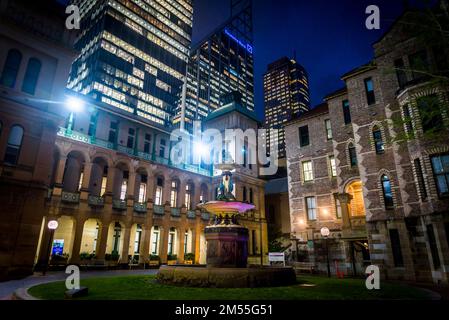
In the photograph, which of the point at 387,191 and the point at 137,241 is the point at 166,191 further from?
the point at 387,191

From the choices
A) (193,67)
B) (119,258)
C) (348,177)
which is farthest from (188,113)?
(348,177)

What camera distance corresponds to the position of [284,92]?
616 ft

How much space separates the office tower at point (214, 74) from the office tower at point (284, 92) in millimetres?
41206

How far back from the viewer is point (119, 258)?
28016 mm

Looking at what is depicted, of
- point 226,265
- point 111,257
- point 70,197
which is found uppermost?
point 70,197

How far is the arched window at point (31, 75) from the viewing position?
18625mm

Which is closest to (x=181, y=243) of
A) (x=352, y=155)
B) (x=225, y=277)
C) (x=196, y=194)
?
(x=196, y=194)

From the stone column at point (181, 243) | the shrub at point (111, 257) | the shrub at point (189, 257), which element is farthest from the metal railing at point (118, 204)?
the shrub at point (189, 257)

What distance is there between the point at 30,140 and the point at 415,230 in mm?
25872

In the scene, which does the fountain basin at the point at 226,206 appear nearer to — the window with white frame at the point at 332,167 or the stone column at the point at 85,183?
the window with white frame at the point at 332,167

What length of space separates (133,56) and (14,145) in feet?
240

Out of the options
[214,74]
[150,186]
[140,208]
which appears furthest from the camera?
[214,74]
